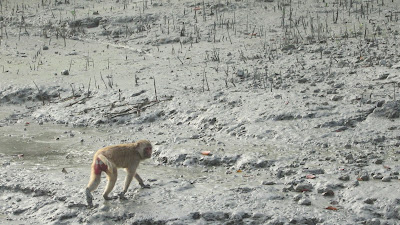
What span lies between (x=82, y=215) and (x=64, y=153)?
90.8 inches

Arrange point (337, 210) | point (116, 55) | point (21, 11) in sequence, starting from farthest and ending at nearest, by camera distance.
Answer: point (21, 11), point (116, 55), point (337, 210)

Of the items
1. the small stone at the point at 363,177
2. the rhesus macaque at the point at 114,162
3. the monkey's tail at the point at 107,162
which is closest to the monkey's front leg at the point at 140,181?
the rhesus macaque at the point at 114,162

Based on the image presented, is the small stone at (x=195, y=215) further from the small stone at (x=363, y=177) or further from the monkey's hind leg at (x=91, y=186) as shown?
the small stone at (x=363, y=177)

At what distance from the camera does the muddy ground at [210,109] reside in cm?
612

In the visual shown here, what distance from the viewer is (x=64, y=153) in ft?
27.0

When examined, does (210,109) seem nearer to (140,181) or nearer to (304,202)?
(140,181)

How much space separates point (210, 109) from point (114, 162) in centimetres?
300

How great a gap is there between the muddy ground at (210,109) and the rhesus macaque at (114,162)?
178 mm

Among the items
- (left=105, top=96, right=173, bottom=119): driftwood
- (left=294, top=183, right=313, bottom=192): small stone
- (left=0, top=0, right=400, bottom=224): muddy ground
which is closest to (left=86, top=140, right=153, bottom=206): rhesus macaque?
(left=0, top=0, right=400, bottom=224): muddy ground

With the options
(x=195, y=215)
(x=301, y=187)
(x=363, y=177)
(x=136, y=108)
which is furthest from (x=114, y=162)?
(x=136, y=108)

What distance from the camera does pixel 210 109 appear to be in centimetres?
897

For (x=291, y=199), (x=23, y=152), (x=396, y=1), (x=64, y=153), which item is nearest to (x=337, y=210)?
(x=291, y=199)

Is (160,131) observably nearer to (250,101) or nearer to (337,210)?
(250,101)

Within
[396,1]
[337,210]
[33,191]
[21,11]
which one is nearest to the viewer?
[337,210]
